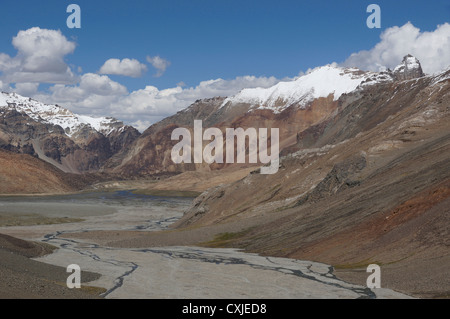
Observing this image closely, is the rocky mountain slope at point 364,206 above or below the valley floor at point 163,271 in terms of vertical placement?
above

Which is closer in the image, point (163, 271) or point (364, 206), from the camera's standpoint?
point (163, 271)

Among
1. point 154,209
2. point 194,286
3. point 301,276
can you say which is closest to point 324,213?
point 301,276

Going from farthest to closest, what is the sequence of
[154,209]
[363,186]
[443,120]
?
[154,209] < [443,120] < [363,186]

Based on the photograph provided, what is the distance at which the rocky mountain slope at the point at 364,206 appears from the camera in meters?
41.8

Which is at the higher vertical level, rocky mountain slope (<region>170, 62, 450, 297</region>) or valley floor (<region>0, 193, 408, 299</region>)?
rocky mountain slope (<region>170, 62, 450, 297</region>)

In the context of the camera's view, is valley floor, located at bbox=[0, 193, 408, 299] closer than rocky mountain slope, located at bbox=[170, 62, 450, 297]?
Yes

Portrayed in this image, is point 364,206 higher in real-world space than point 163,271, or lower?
higher

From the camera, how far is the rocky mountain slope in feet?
137

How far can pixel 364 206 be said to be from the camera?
57688 millimetres

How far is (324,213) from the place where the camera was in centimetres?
6312

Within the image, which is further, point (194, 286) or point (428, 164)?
point (428, 164)

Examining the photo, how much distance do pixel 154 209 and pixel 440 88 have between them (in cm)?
7708

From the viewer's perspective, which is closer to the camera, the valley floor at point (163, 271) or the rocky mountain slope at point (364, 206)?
the valley floor at point (163, 271)
